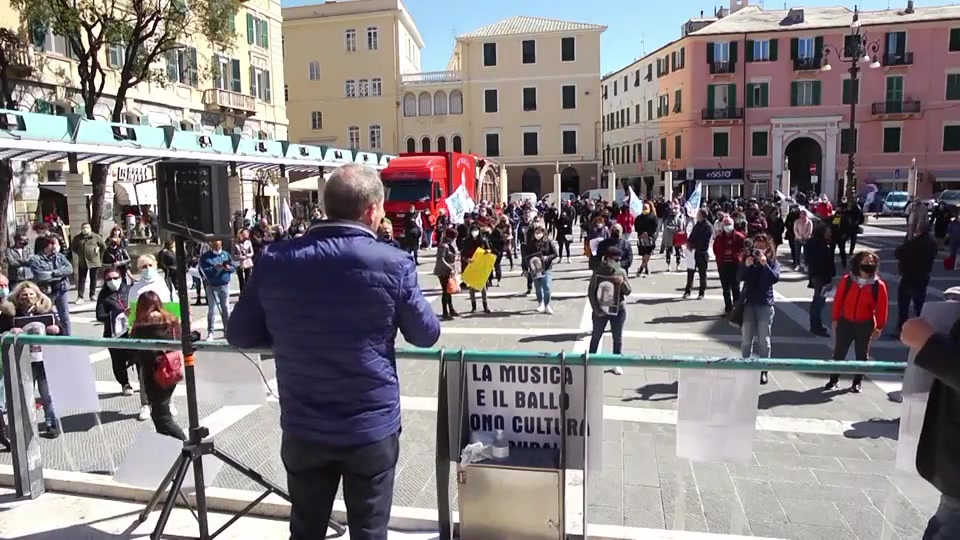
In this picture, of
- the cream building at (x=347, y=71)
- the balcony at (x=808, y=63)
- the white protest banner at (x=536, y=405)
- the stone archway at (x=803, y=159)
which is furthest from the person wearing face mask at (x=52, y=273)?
the stone archway at (x=803, y=159)

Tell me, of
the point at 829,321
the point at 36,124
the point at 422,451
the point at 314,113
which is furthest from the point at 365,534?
the point at 314,113

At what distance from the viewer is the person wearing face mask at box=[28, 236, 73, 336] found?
913 centimetres

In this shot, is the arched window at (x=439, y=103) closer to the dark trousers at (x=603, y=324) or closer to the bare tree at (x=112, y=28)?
the bare tree at (x=112, y=28)

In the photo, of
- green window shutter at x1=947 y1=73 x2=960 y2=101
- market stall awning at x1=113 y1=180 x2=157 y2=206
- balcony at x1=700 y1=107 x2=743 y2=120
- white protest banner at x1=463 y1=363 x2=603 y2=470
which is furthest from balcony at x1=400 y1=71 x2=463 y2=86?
white protest banner at x1=463 y1=363 x2=603 y2=470

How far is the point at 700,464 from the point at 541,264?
26.1ft

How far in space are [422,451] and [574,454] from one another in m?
2.30

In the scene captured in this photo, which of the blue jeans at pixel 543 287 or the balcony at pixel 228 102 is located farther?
the balcony at pixel 228 102

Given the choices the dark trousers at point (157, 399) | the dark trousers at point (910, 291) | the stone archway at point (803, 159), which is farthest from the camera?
the stone archway at point (803, 159)

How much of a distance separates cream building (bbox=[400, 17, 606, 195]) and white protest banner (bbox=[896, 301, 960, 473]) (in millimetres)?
47196

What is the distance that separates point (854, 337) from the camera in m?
6.99

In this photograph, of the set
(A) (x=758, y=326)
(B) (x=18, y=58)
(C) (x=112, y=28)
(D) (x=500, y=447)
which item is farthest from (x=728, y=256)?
(B) (x=18, y=58)

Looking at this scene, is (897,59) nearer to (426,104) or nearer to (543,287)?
(426,104)

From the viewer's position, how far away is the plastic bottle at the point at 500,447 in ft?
10.9

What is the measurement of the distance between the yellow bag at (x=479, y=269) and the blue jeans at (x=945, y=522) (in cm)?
900
